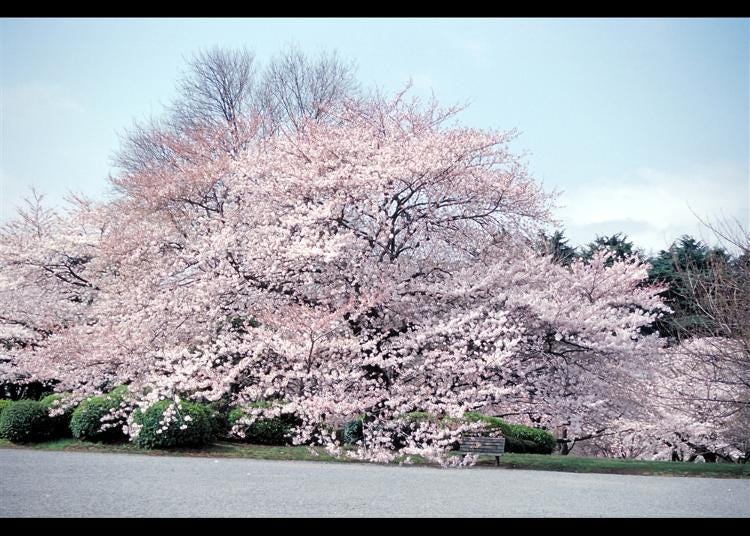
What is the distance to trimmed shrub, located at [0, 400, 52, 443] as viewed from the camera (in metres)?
12.2

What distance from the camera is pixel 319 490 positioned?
24.6 feet

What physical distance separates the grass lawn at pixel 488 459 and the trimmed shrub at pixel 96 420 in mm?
192

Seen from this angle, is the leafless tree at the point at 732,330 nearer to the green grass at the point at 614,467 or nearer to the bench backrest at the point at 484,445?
the green grass at the point at 614,467

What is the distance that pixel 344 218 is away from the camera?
39.6ft

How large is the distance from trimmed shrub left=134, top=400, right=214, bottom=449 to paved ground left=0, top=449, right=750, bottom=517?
2.55ft

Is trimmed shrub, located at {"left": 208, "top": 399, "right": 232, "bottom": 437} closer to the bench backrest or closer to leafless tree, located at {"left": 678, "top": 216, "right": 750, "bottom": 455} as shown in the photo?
the bench backrest

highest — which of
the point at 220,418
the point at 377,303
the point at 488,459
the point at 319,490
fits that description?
the point at 377,303

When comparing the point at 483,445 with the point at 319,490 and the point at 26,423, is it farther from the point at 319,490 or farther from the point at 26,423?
the point at 26,423

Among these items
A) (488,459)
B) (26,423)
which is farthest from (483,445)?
(26,423)

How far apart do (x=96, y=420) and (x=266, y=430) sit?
2956 mm

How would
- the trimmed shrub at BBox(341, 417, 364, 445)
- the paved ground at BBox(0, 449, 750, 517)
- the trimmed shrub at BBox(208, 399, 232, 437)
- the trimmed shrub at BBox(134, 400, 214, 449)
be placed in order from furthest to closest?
the trimmed shrub at BBox(341, 417, 364, 445), the trimmed shrub at BBox(208, 399, 232, 437), the trimmed shrub at BBox(134, 400, 214, 449), the paved ground at BBox(0, 449, 750, 517)

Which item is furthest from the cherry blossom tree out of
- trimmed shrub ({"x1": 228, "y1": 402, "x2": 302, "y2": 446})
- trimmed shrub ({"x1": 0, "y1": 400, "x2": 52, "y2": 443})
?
trimmed shrub ({"x1": 0, "y1": 400, "x2": 52, "y2": 443})

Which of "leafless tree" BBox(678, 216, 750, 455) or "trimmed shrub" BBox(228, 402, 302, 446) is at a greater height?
"leafless tree" BBox(678, 216, 750, 455)

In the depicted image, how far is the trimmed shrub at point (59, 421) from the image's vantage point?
12.5 meters
